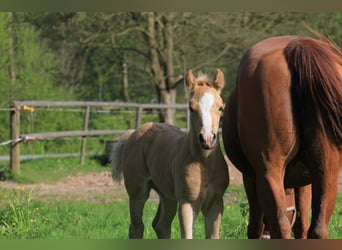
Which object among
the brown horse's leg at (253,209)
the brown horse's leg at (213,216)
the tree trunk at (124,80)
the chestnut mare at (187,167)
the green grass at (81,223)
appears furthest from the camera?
the tree trunk at (124,80)

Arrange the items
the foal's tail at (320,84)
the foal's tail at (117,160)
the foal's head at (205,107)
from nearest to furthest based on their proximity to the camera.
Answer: the foal's tail at (320,84)
the foal's head at (205,107)
the foal's tail at (117,160)

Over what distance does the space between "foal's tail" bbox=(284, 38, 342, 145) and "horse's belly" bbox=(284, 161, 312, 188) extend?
0.30m

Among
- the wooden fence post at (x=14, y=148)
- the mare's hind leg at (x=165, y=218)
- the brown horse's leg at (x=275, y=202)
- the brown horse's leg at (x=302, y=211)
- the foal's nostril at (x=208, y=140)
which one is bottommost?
the wooden fence post at (x=14, y=148)

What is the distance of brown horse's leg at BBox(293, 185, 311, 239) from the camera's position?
3.84 meters

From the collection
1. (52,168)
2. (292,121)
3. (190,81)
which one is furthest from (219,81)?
(52,168)

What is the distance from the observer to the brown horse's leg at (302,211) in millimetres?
3838

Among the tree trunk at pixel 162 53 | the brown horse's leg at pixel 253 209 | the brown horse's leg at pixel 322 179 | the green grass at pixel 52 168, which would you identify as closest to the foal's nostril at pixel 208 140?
the brown horse's leg at pixel 253 209

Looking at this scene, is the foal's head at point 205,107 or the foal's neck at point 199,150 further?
the foal's neck at point 199,150

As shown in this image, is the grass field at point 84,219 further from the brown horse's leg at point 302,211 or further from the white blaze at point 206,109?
the white blaze at point 206,109

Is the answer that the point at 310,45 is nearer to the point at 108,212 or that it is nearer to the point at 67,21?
the point at 108,212

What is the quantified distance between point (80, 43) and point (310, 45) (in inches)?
711

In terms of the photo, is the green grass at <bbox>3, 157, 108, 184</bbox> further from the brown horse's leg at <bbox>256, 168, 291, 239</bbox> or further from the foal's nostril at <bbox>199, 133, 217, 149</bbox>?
the brown horse's leg at <bbox>256, 168, 291, 239</bbox>

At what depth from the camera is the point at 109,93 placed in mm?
25031

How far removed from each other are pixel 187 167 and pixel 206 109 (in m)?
0.48
